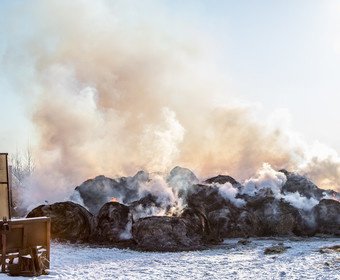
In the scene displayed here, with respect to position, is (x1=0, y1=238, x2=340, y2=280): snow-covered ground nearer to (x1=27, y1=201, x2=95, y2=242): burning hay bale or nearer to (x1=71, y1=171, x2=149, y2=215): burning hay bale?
(x1=27, y1=201, x2=95, y2=242): burning hay bale

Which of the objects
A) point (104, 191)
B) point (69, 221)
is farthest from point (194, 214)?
point (104, 191)

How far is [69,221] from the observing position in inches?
976

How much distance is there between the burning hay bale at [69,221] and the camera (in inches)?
962

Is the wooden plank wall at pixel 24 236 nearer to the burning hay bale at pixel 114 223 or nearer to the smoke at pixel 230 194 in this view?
the burning hay bale at pixel 114 223

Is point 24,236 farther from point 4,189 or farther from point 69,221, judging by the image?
point 69,221

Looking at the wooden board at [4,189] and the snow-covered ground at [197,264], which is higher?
the wooden board at [4,189]

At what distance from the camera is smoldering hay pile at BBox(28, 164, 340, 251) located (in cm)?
2338

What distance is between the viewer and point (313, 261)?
16406 mm

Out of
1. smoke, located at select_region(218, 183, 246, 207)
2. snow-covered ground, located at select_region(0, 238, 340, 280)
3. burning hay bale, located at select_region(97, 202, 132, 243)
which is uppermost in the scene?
smoke, located at select_region(218, 183, 246, 207)

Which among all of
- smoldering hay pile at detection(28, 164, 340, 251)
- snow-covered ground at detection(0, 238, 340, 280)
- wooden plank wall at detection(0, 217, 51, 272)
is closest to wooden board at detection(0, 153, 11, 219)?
wooden plank wall at detection(0, 217, 51, 272)

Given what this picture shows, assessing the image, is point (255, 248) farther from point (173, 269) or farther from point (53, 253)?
point (53, 253)

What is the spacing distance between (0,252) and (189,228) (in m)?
12.5

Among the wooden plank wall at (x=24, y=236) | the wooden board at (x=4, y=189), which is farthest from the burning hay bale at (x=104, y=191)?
the wooden plank wall at (x=24, y=236)

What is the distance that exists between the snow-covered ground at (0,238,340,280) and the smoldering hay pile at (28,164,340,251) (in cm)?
239
